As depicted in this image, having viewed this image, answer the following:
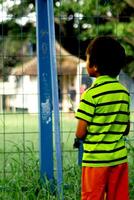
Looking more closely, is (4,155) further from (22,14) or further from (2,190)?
(22,14)

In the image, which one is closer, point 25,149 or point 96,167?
point 96,167

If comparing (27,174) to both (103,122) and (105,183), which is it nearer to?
(105,183)

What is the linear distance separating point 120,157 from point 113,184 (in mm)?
175

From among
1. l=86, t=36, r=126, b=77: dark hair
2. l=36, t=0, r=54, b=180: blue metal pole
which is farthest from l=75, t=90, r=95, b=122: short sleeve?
l=36, t=0, r=54, b=180: blue metal pole

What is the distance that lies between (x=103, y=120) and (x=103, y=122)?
12mm

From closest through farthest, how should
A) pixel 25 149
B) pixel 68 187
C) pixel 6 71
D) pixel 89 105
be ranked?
1. pixel 89 105
2. pixel 68 187
3. pixel 25 149
4. pixel 6 71

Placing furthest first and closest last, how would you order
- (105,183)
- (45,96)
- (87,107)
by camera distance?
(45,96)
(105,183)
(87,107)

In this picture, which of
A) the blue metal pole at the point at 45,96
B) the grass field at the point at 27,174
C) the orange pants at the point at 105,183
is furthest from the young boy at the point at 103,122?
the blue metal pole at the point at 45,96

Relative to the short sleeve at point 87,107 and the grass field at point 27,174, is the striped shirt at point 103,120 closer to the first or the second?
the short sleeve at point 87,107

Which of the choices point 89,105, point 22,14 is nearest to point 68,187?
point 89,105

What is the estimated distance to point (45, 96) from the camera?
4582 millimetres

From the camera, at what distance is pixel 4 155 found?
16.7ft

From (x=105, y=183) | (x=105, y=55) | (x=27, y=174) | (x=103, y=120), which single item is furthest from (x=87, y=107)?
(x=27, y=174)

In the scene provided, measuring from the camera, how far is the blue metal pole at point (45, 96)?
4.57 metres
